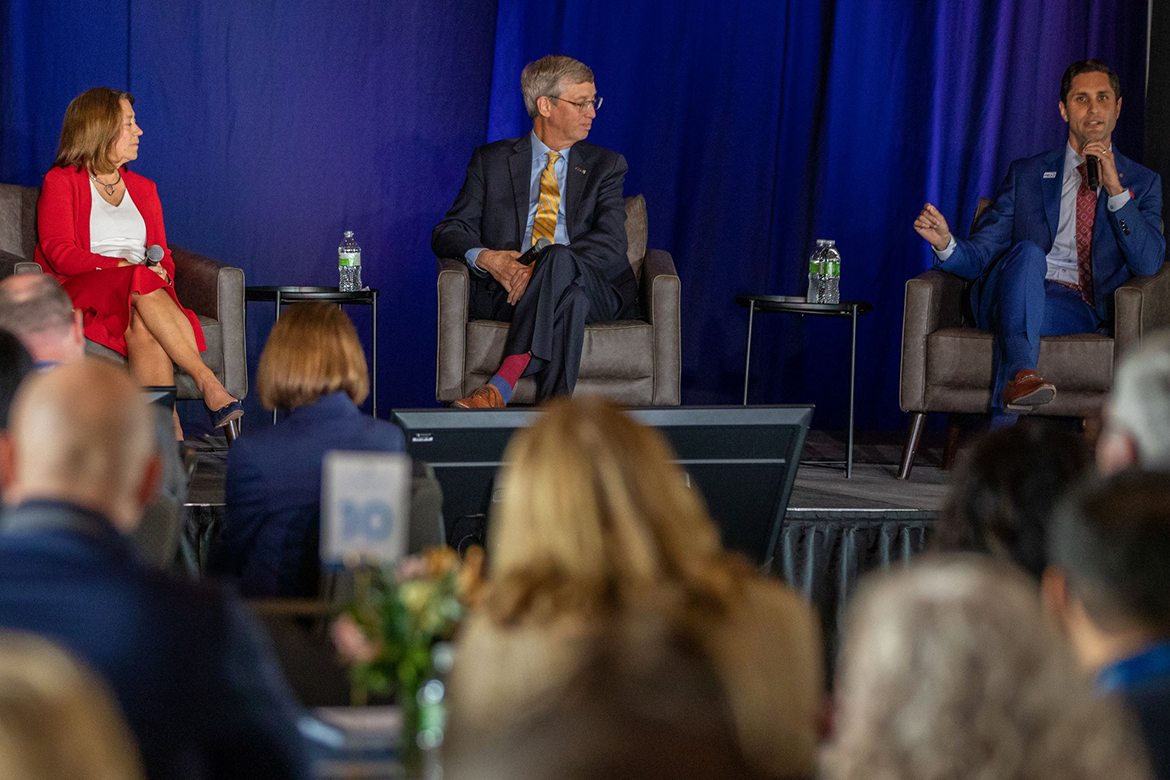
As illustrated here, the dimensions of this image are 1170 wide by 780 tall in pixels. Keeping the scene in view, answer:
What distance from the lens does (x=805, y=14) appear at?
554 cm

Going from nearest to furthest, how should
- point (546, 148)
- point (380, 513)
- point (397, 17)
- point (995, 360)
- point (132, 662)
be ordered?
1. point (132, 662)
2. point (380, 513)
3. point (995, 360)
4. point (546, 148)
5. point (397, 17)

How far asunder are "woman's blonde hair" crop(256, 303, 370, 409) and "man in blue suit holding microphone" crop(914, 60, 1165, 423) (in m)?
2.41

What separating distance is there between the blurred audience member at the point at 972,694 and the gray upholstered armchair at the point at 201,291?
3381mm

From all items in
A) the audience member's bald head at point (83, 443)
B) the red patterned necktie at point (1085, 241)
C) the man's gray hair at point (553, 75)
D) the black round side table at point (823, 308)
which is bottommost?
the audience member's bald head at point (83, 443)

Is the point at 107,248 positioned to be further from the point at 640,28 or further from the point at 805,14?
the point at 805,14

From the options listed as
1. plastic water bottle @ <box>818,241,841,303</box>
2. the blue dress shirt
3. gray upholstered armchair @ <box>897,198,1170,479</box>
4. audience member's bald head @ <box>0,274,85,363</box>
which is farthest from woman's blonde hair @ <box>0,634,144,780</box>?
plastic water bottle @ <box>818,241,841,303</box>

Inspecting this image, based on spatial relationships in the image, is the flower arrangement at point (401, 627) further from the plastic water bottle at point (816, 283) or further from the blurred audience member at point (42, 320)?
the plastic water bottle at point (816, 283)

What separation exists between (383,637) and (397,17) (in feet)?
14.8

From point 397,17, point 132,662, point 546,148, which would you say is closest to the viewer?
point 132,662

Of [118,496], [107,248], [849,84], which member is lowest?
[118,496]

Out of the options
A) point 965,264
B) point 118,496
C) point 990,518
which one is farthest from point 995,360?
point 118,496

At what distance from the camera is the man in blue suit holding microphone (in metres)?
3.95

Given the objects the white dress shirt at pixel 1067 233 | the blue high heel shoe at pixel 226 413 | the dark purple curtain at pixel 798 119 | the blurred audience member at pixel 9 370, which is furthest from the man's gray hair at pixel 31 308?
the dark purple curtain at pixel 798 119

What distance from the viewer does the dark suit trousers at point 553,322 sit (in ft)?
13.0
